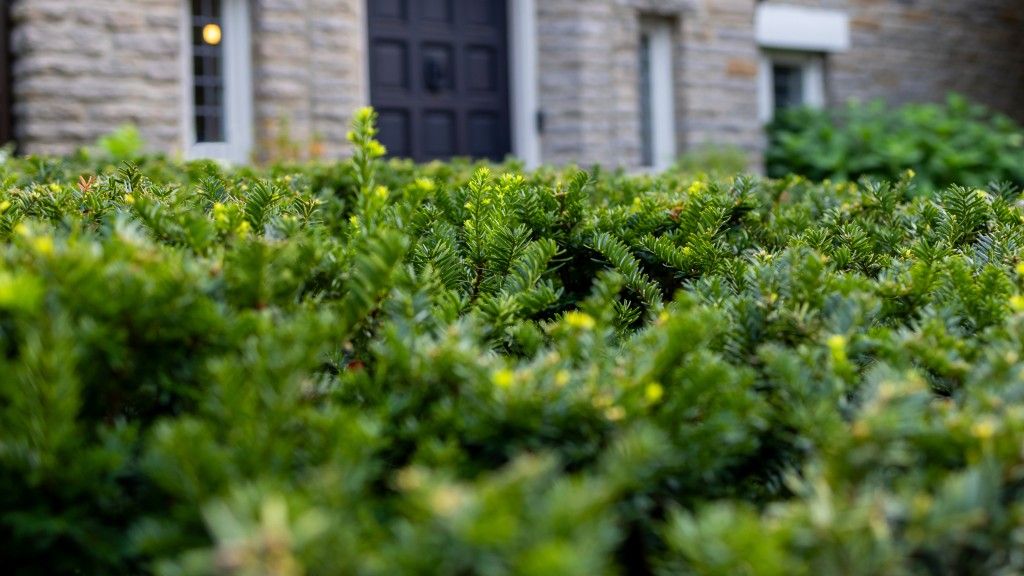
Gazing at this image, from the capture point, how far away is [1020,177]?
37.9 ft

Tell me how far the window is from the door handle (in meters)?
2.03

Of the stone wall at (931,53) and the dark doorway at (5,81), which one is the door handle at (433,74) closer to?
the dark doorway at (5,81)

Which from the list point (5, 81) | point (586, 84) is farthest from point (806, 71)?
point (5, 81)

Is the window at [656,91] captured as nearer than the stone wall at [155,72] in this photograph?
No

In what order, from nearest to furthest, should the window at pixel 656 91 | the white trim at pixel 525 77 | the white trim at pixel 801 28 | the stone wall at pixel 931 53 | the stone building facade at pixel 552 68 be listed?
the stone building facade at pixel 552 68 → the white trim at pixel 525 77 → the window at pixel 656 91 → the white trim at pixel 801 28 → the stone wall at pixel 931 53

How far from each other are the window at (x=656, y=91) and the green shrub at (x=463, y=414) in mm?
9300

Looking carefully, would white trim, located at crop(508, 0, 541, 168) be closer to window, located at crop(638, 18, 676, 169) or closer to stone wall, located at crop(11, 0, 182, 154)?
window, located at crop(638, 18, 676, 169)

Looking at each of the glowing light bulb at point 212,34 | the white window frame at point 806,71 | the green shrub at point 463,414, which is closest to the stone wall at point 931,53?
the white window frame at point 806,71

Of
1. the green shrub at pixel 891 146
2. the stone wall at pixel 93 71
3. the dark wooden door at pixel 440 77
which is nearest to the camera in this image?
the stone wall at pixel 93 71

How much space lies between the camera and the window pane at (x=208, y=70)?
28.6 ft

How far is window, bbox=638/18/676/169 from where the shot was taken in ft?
36.0

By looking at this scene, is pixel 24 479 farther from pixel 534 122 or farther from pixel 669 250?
pixel 534 122

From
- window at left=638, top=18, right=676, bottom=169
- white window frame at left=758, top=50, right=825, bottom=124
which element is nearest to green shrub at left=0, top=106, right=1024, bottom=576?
window at left=638, top=18, right=676, bottom=169

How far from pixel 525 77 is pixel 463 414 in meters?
9.25
